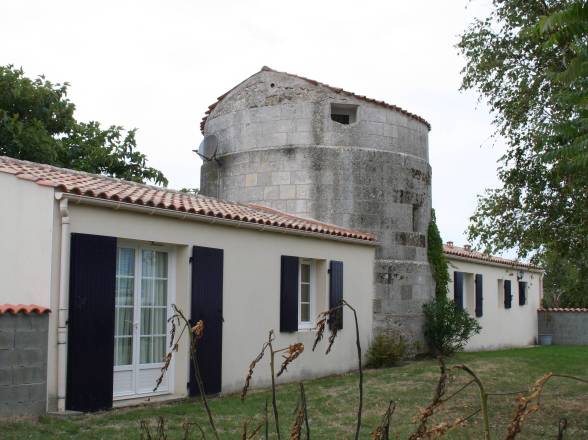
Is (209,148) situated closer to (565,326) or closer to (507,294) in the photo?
(507,294)

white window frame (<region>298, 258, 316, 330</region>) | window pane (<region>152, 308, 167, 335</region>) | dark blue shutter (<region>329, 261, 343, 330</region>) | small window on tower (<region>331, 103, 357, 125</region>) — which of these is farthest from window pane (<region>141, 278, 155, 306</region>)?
small window on tower (<region>331, 103, 357, 125</region>)

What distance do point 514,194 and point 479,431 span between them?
4770mm

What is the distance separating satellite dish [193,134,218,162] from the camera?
53.7 feet

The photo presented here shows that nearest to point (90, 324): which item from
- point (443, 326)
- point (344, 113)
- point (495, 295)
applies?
point (344, 113)

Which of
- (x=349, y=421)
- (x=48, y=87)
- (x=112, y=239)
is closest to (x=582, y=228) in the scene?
(x=349, y=421)

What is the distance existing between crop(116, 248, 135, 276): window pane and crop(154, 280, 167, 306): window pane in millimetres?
530

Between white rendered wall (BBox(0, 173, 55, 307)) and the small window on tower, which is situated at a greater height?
the small window on tower

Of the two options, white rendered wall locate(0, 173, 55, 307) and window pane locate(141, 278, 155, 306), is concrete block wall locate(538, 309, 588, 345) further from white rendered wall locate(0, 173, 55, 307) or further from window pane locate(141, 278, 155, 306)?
white rendered wall locate(0, 173, 55, 307)

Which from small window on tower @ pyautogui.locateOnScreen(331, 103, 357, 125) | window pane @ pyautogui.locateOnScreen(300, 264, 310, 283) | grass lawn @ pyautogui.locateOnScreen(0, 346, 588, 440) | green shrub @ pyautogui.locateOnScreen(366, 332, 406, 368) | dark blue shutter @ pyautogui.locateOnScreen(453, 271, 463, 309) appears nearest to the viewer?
grass lawn @ pyautogui.locateOnScreen(0, 346, 588, 440)

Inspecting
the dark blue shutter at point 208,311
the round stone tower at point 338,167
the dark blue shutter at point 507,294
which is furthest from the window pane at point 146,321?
the dark blue shutter at point 507,294

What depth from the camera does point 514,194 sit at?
1163cm

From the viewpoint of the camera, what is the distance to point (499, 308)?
2323 cm

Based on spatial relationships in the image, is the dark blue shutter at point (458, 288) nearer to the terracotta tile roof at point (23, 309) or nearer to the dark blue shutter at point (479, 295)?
the dark blue shutter at point (479, 295)

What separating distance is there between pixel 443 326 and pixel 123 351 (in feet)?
28.9
